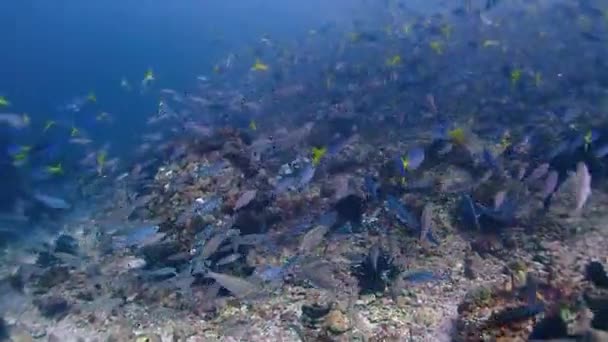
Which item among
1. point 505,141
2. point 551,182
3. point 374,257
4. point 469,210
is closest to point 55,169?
point 374,257

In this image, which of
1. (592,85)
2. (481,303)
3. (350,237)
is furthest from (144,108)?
(481,303)

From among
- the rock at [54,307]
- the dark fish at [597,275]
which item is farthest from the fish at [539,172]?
the rock at [54,307]

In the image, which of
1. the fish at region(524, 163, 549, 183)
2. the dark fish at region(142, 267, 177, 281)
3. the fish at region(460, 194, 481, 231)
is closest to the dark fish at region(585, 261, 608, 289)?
the fish at region(460, 194, 481, 231)

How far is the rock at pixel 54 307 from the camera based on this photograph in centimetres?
790

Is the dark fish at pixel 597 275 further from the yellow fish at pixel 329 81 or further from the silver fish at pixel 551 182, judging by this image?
the yellow fish at pixel 329 81

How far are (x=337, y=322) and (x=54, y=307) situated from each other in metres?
4.52

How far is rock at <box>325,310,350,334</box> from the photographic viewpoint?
19.8 feet

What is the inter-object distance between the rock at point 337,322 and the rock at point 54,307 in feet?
13.5

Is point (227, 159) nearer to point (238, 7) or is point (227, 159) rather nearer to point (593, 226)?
point (593, 226)

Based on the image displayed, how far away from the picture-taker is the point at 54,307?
801 centimetres

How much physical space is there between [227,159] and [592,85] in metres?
11.7

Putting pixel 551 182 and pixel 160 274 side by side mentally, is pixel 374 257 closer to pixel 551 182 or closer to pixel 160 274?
pixel 551 182

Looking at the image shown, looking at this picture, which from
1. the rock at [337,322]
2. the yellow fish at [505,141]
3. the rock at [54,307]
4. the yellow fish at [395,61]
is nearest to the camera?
the rock at [337,322]

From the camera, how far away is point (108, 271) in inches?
340
